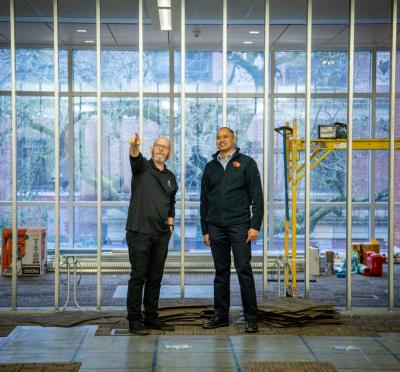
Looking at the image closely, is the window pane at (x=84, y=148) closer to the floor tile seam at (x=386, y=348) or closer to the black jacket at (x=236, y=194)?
the black jacket at (x=236, y=194)

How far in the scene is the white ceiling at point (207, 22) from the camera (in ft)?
26.2

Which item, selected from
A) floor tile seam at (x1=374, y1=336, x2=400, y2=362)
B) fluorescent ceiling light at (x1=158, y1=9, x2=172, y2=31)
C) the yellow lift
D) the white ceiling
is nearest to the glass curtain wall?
the white ceiling

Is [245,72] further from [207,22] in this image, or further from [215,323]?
[215,323]

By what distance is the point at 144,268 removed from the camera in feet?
18.1

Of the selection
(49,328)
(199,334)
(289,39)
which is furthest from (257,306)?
(289,39)

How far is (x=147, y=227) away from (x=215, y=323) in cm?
100

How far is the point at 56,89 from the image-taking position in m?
6.07

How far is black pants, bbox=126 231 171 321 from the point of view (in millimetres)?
5504

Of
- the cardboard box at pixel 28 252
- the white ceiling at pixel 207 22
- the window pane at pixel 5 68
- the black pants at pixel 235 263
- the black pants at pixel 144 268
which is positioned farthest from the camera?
the window pane at pixel 5 68

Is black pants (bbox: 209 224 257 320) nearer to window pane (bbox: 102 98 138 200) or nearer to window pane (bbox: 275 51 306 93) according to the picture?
window pane (bbox: 102 98 138 200)

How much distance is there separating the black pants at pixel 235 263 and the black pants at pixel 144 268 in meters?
0.43

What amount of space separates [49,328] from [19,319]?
1.35ft

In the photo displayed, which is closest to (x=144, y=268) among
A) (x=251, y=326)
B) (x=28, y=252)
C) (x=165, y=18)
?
(x=251, y=326)

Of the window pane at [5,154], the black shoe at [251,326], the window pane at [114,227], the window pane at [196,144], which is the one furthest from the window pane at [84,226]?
the black shoe at [251,326]
